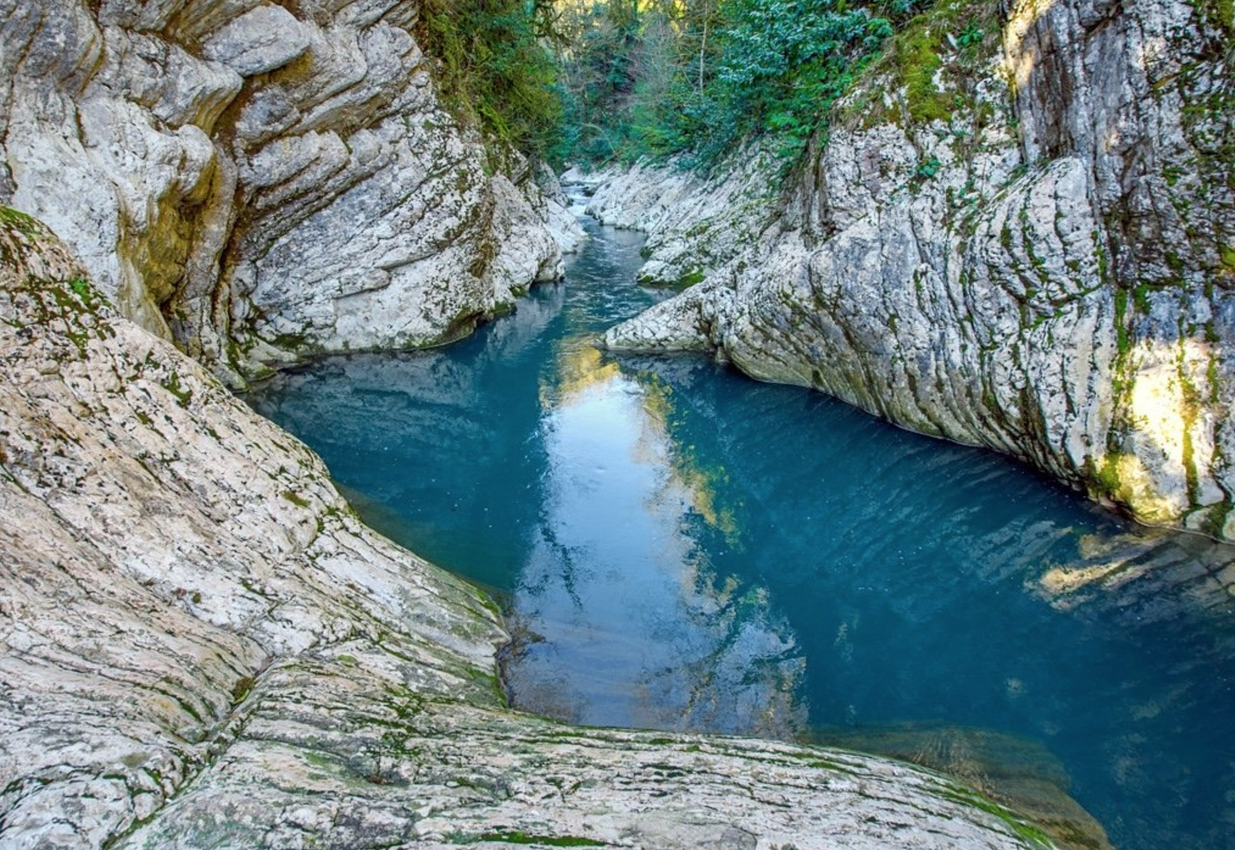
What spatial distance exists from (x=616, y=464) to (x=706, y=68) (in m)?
22.3

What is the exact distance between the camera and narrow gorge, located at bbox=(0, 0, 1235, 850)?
3.38 meters

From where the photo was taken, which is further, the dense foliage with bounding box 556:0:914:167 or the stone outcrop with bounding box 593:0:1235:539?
the dense foliage with bounding box 556:0:914:167

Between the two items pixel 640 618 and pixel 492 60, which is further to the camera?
pixel 492 60

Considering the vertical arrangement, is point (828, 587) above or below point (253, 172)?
below

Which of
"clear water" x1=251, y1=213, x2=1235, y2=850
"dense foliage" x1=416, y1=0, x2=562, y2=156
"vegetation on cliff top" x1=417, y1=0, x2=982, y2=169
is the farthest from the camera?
"dense foliage" x1=416, y1=0, x2=562, y2=156

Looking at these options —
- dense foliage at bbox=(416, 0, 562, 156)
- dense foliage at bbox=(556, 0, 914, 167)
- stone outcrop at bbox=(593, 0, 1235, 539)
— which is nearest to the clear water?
stone outcrop at bbox=(593, 0, 1235, 539)

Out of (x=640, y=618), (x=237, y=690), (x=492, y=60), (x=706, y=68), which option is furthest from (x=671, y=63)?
(x=237, y=690)

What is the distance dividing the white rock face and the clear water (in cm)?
115

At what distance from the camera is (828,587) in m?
7.01

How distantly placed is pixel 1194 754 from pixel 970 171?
24.3 feet

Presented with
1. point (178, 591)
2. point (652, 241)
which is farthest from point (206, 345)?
point (652, 241)

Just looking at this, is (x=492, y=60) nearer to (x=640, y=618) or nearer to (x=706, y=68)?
(x=706, y=68)

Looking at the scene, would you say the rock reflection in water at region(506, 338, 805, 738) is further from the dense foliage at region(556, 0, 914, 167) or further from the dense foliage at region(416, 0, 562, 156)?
the dense foliage at region(416, 0, 562, 156)

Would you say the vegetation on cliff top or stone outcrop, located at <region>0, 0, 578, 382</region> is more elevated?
the vegetation on cliff top
